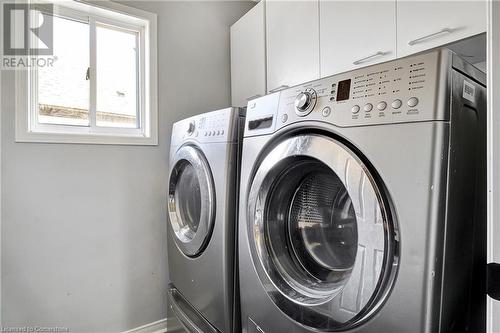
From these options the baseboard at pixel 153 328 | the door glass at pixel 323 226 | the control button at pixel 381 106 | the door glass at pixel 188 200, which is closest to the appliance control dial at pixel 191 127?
the door glass at pixel 188 200

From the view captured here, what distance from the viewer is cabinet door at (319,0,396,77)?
115 centimetres

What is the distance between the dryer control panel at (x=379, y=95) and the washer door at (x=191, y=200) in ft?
1.60

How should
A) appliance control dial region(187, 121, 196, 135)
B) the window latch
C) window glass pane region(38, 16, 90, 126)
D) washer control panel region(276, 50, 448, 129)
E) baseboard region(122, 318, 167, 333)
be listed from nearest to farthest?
the window latch < washer control panel region(276, 50, 448, 129) < appliance control dial region(187, 121, 196, 135) < window glass pane region(38, 16, 90, 126) < baseboard region(122, 318, 167, 333)

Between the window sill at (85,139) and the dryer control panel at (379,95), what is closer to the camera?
the dryer control panel at (379,95)

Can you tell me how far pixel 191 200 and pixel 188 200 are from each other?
1.5 inches

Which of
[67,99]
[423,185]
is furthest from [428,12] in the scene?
[67,99]

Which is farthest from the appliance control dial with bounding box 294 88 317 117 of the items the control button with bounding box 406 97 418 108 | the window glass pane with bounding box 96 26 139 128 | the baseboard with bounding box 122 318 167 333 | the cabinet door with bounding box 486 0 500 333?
the baseboard with bounding box 122 318 167 333

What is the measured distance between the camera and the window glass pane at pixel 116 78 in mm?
1746

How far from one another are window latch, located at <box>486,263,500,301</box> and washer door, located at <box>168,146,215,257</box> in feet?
2.84

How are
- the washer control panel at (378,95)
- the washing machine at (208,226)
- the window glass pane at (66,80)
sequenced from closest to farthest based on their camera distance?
the washer control panel at (378,95) → the washing machine at (208,226) → the window glass pane at (66,80)

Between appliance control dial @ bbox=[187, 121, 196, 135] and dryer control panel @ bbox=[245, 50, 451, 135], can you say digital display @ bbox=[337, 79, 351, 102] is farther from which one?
appliance control dial @ bbox=[187, 121, 196, 135]

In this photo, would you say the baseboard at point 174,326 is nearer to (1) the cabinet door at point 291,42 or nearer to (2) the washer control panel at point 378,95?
(2) the washer control panel at point 378,95

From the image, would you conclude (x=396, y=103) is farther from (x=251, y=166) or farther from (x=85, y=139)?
(x=85, y=139)

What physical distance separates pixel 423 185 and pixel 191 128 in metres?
1.05
